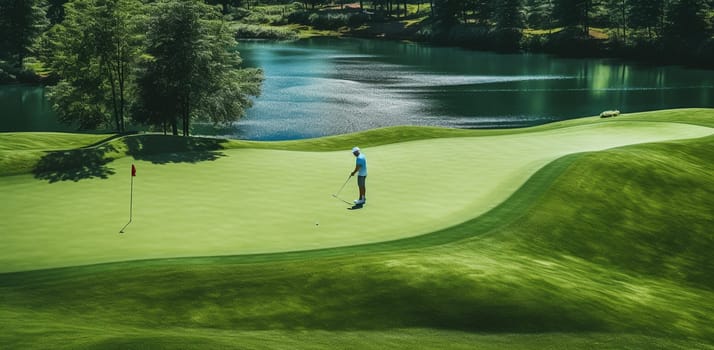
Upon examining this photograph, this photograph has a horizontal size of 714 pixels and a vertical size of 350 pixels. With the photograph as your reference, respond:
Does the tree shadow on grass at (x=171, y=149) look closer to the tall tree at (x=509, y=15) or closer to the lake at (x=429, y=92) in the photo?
the lake at (x=429, y=92)

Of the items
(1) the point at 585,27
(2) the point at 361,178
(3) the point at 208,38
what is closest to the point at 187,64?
(3) the point at 208,38

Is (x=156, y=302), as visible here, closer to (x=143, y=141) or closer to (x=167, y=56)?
(x=143, y=141)

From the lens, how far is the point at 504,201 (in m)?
24.0

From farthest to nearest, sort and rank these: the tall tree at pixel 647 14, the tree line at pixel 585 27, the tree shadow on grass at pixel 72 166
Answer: the tall tree at pixel 647 14
the tree line at pixel 585 27
the tree shadow on grass at pixel 72 166

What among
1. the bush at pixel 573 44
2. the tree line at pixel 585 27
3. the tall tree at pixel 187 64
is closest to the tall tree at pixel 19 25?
the tall tree at pixel 187 64

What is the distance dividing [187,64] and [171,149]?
9933 millimetres

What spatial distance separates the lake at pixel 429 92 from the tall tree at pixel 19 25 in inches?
408

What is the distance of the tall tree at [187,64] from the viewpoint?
129ft

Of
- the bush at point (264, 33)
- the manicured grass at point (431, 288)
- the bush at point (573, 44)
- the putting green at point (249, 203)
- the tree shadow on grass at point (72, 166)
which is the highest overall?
the bush at point (264, 33)

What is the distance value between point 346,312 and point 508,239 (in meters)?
7.79

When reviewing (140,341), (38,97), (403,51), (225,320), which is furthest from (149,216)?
(403,51)

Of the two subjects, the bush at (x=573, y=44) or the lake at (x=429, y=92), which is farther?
the bush at (x=573, y=44)

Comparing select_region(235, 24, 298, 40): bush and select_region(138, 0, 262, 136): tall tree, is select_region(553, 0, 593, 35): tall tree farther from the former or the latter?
select_region(138, 0, 262, 136): tall tree

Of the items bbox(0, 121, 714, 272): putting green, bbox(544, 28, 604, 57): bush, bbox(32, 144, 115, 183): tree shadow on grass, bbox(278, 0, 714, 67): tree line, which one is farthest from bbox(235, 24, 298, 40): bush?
bbox(32, 144, 115, 183): tree shadow on grass
